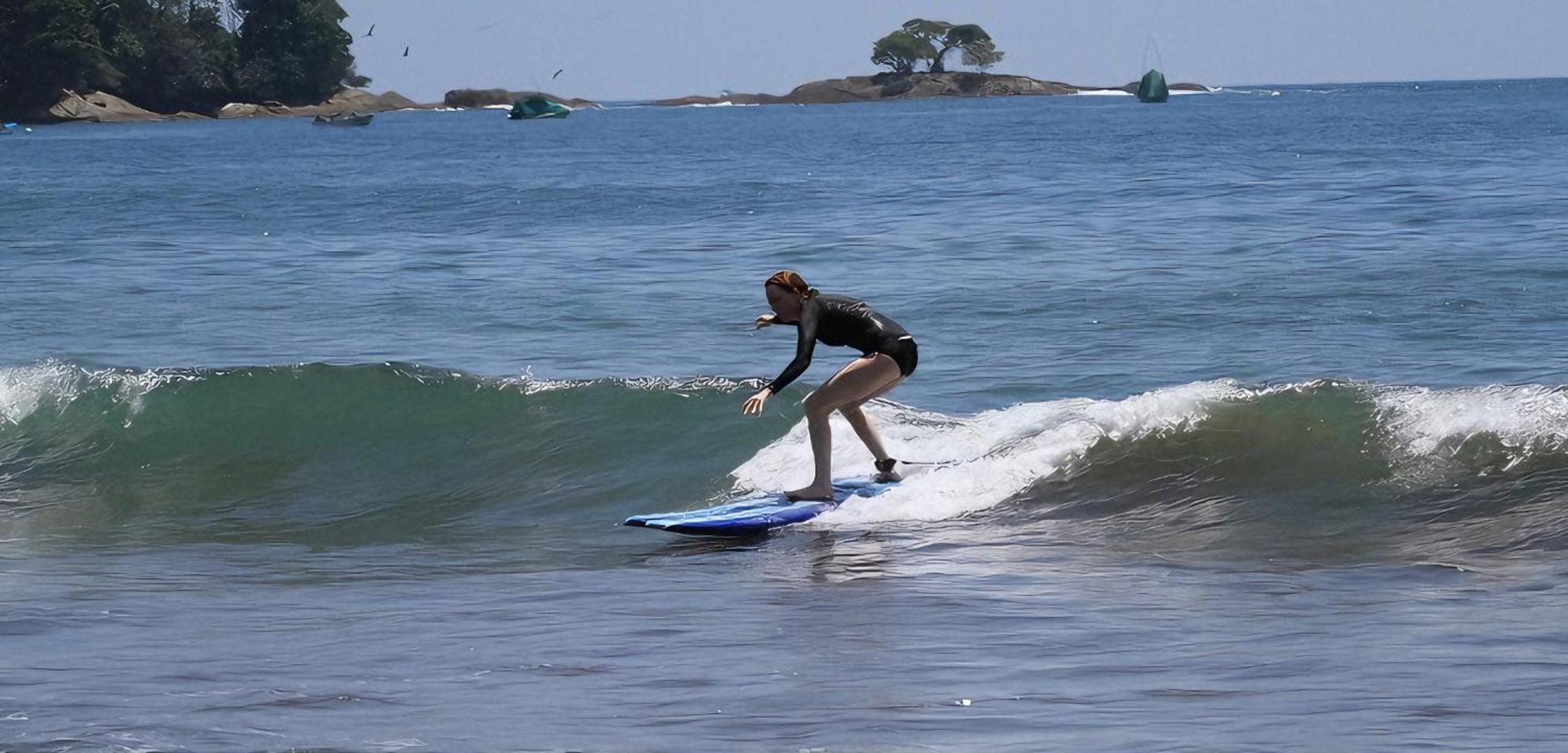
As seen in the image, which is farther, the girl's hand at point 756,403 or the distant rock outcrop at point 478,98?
the distant rock outcrop at point 478,98

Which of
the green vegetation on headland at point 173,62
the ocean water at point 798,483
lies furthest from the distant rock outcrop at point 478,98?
the ocean water at point 798,483

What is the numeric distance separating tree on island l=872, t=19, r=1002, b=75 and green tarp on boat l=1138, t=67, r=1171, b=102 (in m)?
37.0

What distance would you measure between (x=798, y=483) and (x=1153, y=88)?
6057 inches

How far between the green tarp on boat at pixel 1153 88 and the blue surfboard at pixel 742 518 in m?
155

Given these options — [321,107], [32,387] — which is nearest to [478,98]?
[321,107]

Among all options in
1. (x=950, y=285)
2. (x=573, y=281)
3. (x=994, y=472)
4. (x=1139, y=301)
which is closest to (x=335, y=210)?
(x=573, y=281)

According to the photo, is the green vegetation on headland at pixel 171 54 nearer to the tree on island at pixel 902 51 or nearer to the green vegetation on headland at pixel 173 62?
the green vegetation on headland at pixel 173 62

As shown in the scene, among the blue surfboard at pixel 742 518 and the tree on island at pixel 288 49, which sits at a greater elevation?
the tree on island at pixel 288 49

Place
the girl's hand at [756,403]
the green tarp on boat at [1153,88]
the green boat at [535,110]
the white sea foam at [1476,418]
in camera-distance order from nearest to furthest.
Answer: the girl's hand at [756,403]
the white sea foam at [1476,418]
the green boat at [535,110]
the green tarp on boat at [1153,88]

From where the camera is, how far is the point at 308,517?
1256 cm

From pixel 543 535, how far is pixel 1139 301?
884 centimetres

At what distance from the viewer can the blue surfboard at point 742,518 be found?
10312 millimetres

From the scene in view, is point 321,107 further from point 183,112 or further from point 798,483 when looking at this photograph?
point 798,483

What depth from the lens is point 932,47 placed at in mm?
197000
